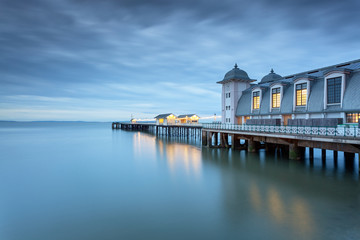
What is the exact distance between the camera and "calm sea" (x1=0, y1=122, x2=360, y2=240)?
8.29 metres

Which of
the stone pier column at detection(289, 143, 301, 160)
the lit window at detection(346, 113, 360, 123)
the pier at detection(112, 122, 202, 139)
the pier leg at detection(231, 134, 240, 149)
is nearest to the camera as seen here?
the lit window at detection(346, 113, 360, 123)

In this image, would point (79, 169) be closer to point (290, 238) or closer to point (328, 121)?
point (290, 238)

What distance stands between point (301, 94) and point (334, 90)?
3.33 m

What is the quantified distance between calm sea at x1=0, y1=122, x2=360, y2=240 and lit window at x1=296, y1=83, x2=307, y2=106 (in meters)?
6.43

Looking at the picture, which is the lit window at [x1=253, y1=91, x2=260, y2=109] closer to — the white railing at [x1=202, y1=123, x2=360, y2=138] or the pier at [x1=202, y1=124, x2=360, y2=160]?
the pier at [x1=202, y1=124, x2=360, y2=160]

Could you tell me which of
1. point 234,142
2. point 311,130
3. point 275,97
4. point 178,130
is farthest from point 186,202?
point 178,130

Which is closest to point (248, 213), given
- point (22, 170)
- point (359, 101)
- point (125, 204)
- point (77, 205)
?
point (125, 204)

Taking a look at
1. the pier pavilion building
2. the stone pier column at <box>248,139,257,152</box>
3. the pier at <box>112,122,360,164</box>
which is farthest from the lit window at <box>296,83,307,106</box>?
the stone pier column at <box>248,139,257,152</box>

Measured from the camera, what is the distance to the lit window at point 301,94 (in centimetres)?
2211

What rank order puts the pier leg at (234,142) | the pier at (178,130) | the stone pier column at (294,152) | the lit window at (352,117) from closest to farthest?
the lit window at (352,117) → the stone pier column at (294,152) → the pier leg at (234,142) → the pier at (178,130)

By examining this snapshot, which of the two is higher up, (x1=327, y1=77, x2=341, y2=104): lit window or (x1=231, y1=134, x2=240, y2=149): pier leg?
(x1=327, y1=77, x2=341, y2=104): lit window

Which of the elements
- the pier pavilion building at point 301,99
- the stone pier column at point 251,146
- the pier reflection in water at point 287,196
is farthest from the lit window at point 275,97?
the pier reflection in water at point 287,196

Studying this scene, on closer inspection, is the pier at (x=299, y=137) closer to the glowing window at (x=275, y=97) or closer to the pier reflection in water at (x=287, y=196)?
the pier reflection in water at (x=287, y=196)

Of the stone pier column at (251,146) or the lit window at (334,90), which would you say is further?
the stone pier column at (251,146)
